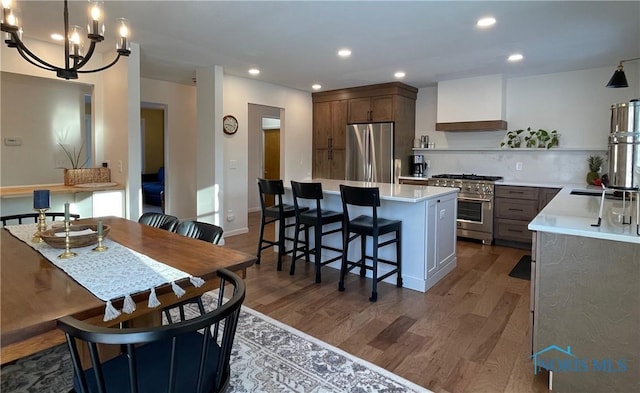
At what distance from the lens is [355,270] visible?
3.82 metres

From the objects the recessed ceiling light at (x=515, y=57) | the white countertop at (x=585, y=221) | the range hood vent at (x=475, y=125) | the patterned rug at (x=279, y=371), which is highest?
the recessed ceiling light at (x=515, y=57)

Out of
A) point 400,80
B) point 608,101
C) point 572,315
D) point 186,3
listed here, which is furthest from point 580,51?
point 186,3

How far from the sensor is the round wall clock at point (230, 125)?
210 inches

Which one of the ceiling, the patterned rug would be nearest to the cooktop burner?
the ceiling

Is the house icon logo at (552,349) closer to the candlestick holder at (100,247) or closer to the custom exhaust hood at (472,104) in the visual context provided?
the candlestick holder at (100,247)

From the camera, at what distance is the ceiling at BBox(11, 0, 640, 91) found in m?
2.88

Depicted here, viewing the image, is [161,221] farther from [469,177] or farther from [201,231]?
[469,177]

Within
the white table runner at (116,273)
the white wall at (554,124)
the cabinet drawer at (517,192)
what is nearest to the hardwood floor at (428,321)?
the cabinet drawer at (517,192)

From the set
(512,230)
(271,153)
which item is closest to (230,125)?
(271,153)

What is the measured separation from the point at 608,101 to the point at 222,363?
5622 mm

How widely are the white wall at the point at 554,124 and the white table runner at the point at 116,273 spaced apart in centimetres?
518

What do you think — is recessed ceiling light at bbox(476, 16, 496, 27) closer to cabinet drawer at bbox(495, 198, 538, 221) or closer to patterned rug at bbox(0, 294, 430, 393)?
cabinet drawer at bbox(495, 198, 538, 221)

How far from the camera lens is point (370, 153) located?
603 centimetres

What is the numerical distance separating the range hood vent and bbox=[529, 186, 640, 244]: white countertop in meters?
2.71
